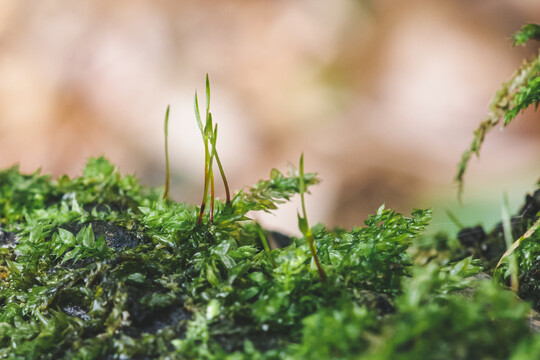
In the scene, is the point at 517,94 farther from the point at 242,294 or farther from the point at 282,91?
the point at 282,91

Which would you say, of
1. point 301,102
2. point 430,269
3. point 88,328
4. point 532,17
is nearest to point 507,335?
point 430,269

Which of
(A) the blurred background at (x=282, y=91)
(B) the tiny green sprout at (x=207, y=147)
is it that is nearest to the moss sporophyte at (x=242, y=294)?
(B) the tiny green sprout at (x=207, y=147)

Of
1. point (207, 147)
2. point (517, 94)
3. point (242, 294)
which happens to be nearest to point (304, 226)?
point (242, 294)

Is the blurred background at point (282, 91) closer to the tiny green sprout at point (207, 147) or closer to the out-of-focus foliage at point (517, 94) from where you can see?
the out-of-focus foliage at point (517, 94)

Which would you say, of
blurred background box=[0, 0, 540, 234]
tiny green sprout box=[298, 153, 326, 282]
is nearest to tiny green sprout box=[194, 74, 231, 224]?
tiny green sprout box=[298, 153, 326, 282]

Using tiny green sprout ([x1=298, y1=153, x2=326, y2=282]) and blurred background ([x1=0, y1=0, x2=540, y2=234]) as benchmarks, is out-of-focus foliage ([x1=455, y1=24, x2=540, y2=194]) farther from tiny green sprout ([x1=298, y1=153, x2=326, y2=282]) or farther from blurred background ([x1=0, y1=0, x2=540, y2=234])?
blurred background ([x1=0, y1=0, x2=540, y2=234])

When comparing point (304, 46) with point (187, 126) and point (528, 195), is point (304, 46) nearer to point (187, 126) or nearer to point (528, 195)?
point (187, 126)
